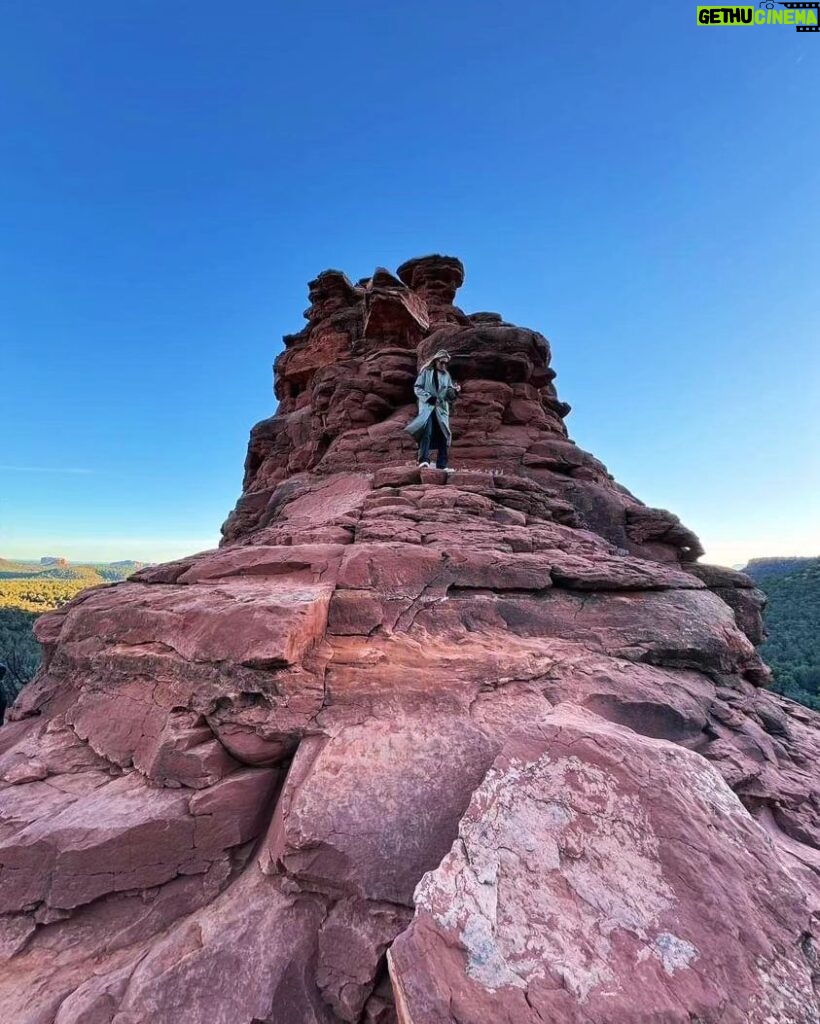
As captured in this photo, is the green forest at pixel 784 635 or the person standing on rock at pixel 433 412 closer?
the person standing on rock at pixel 433 412

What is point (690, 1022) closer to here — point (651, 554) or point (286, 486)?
point (651, 554)

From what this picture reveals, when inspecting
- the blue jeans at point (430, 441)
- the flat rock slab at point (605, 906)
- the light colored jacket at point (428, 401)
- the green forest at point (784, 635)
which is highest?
the light colored jacket at point (428, 401)

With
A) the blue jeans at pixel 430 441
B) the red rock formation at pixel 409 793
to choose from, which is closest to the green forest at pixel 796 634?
the blue jeans at pixel 430 441

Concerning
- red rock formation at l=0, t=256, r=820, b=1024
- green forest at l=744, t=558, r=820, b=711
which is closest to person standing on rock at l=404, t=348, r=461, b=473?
red rock formation at l=0, t=256, r=820, b=1024

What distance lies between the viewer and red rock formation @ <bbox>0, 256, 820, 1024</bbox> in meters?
2.85

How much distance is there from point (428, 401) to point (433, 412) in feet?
1.17

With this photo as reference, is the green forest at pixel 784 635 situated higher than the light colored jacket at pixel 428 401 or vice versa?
the light colored jacket at pixel 428 401

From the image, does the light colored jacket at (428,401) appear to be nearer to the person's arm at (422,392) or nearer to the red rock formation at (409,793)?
the person's arm at (422,392)

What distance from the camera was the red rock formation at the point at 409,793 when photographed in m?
2.85

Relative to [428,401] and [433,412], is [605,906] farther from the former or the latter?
[428,401]

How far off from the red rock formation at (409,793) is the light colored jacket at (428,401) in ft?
8.70

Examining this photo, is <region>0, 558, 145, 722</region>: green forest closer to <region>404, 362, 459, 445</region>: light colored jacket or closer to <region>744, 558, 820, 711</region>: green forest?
<region>404, 362, 459, 445</region>: light colored jacket

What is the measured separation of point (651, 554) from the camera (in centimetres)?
1027

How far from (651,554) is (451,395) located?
6332 millimetres
